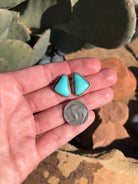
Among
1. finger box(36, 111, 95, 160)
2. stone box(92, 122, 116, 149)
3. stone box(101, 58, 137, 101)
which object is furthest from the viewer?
stone box(101, 58, 137, 101)

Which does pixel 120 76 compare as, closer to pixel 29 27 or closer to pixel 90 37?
pixel 90 37

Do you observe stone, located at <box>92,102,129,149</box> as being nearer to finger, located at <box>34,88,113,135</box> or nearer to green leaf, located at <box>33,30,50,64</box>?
finger, located at <box>34,88,113,135</box>

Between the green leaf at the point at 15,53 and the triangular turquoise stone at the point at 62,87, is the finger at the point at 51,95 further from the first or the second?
the green leaf at the point at 15,53

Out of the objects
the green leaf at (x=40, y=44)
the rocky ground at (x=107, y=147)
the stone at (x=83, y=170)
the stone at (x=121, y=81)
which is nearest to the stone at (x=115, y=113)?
the rocky ground at (x=107, y=147)

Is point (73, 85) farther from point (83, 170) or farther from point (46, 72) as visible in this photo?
point (83, 170)

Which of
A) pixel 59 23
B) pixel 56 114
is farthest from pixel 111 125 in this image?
pixel 59 23

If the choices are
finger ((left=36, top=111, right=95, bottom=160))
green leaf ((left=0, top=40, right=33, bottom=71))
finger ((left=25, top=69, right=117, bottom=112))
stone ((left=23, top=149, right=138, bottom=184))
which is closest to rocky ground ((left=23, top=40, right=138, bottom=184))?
stone ((left=23, top=149, right=138, bottom=184))

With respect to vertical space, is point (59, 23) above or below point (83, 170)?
above
